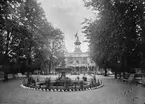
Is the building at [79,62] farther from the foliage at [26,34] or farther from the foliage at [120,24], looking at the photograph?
the foliage at [120,24]

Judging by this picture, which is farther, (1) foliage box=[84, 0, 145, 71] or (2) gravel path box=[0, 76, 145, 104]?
(1) foliage box=[84, 0, 145, 71]

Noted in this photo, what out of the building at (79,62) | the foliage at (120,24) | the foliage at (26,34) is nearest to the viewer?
the foliage at (120,24)

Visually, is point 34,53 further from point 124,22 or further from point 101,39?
point 124,22

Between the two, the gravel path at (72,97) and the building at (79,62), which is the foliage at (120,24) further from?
the building at (79,62)

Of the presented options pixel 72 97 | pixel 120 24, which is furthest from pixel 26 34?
pixel 72 97

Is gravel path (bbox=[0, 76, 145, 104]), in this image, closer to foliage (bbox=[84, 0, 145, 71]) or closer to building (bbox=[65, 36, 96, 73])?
foliage (bbox=[84, 0, 145, 71])

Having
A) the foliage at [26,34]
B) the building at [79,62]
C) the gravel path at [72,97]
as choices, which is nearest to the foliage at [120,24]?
the gravel path at [72,97]

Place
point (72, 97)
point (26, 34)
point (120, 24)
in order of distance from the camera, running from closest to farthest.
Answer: point (72, 97) < point (120, 24) < point (26, 34)

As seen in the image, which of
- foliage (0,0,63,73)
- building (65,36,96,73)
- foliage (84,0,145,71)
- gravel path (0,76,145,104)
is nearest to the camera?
gravel path (0,76,145,104)

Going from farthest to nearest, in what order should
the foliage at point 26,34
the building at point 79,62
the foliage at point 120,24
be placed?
1. the building at point 79,62
2. the foliage at point 26,34
3. the foliage at point 120,24

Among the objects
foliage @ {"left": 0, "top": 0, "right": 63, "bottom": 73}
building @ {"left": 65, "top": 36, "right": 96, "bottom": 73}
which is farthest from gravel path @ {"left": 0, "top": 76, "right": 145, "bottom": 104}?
building @ {"left": 65, "top": 36, "right": 96, "bottom": 73}

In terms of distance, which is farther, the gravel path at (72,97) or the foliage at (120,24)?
the foliage at (120,24)

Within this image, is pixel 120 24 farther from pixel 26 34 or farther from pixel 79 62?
pixel 79 62

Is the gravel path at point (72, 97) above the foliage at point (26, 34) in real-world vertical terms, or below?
below
